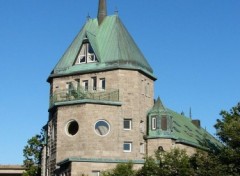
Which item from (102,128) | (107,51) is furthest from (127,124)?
(107,51)

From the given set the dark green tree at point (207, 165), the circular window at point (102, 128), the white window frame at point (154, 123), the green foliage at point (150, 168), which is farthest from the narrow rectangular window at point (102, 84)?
the dark green tree at point (207, 165)

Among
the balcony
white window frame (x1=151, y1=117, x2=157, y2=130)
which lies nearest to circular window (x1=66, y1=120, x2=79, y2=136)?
the balcony

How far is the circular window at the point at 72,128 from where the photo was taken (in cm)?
5681

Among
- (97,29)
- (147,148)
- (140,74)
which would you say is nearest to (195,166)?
(147,148)

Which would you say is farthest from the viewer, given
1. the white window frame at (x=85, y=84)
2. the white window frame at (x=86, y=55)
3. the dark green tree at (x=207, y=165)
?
the white window frame at (x=86, y=55)

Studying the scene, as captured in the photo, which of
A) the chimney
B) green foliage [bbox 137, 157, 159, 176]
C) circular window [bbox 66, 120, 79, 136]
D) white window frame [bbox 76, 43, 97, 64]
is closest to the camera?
green foliage [bbox 137, 157, 159, 176]

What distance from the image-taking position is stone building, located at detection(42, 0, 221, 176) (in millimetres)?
55375

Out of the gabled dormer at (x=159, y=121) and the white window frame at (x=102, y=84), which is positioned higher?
the white window frame at (x=102, y=84)

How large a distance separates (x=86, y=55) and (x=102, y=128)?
8.58 metres

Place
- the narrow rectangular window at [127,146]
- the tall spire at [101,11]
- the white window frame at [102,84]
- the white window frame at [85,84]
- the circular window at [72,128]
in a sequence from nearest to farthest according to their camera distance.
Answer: the narrow rectangular window at [127,146]
the circular window at [72,128]
the white window frame at [102,84]
the white window frame at [85,84]
the tall spire at [101,11]

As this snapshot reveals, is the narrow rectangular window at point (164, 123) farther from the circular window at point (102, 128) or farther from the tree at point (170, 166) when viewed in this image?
the tree at point (170, 166)

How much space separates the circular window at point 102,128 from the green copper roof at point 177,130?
15.2 ft

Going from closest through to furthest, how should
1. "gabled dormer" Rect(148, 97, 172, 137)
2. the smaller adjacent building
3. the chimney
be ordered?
"gabled dormer" Rect(148, 97, 172, 137), the chimney, the smaller adjacent building

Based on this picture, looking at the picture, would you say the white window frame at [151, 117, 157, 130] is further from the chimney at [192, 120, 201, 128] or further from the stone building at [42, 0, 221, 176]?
the chimney at [192, 120, 201, 128]
